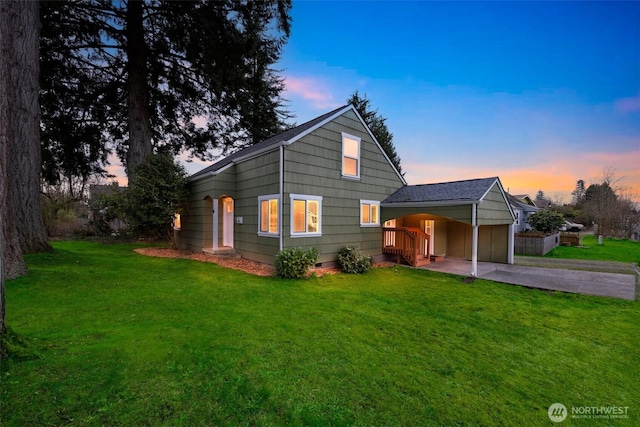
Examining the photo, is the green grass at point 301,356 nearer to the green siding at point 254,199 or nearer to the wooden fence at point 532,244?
the green siding at point 254,199

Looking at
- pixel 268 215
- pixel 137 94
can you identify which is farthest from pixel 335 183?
pixel 137 94

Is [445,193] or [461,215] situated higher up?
[445,193]

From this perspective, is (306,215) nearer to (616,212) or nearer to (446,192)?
(446,192)

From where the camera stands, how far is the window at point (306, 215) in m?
9.28

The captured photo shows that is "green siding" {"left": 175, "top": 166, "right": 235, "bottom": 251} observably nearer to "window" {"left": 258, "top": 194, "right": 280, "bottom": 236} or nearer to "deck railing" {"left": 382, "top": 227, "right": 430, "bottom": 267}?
"window" {"left": 258, "top": 194, "right": 280, "bottom": 236}

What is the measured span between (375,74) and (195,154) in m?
13.7

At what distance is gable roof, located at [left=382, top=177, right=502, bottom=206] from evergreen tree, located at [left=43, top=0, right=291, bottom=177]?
10012 millimetres

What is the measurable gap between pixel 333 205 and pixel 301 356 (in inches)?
289

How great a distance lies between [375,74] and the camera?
14.1 metres

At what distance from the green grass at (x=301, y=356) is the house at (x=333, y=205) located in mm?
3505

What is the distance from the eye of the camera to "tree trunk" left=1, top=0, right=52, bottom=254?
8.27 meters

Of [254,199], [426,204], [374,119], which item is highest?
[374,119]

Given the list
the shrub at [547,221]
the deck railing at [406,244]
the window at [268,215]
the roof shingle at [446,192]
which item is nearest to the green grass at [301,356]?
the window at [268,215]

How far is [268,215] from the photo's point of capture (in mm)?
9672
